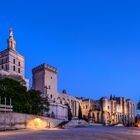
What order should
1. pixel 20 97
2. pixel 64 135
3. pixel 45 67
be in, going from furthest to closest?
pixel 45 67 < pixel 20 97 < pixel 64 135

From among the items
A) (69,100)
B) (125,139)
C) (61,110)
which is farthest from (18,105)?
(69,100)

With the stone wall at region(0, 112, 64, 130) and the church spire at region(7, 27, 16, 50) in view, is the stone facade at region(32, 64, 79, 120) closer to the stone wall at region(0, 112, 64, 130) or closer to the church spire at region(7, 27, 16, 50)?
the church spire at region(7, 27, 16, 50)

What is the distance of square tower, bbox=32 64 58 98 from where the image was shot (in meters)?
139

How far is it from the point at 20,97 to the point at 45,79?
6080 cm

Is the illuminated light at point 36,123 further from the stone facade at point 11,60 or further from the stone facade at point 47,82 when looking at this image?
the stone facade at point 11,60

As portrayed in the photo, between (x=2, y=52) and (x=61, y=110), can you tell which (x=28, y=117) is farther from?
(x=2, y=52)

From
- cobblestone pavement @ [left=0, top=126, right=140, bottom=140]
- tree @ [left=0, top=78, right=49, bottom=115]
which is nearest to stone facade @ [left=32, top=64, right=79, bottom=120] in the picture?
tree @ [left=0, top=78, right=49, bottom=115]

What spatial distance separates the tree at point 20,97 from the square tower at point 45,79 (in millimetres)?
40482

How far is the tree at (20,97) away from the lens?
245ft

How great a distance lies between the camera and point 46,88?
138 meters

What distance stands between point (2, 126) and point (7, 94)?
16.9 meters

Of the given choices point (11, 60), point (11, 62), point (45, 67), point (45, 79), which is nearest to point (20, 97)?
point (45, 79)

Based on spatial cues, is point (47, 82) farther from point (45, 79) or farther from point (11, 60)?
point (11, 60)

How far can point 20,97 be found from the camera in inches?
3125
